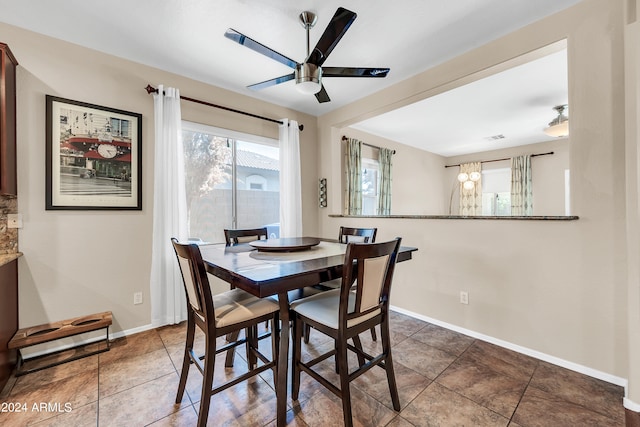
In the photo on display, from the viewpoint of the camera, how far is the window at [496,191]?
6.08m

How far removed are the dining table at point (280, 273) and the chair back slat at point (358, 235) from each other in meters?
0.64

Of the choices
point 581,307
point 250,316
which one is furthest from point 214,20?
point 581,307

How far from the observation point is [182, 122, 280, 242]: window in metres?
3.05

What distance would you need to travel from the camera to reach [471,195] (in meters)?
6.48

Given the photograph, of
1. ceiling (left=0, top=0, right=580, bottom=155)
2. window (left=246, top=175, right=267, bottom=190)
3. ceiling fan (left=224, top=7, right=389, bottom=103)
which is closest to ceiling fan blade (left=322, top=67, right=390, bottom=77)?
ceiling fan (left=224, top=7, right=389, bottom=103)

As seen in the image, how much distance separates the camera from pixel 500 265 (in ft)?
7.55

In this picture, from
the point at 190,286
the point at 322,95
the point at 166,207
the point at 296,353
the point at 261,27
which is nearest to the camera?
the point at 190,286

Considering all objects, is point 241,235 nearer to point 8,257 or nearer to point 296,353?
point 296,353

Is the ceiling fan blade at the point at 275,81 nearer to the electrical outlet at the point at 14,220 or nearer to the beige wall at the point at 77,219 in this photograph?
the beige wall at the point at 77,219

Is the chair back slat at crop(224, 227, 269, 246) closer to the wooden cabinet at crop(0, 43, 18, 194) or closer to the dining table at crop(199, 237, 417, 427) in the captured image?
the dining table at crop(199, 237, 417, 427)

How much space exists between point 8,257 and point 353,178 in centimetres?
366

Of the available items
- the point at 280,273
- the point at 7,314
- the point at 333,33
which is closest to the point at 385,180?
the point at 333,33

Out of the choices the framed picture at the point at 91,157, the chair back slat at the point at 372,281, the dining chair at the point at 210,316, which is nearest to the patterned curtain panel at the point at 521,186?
the chair back slat at the point at 372,281

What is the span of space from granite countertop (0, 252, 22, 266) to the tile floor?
841 millimetres
